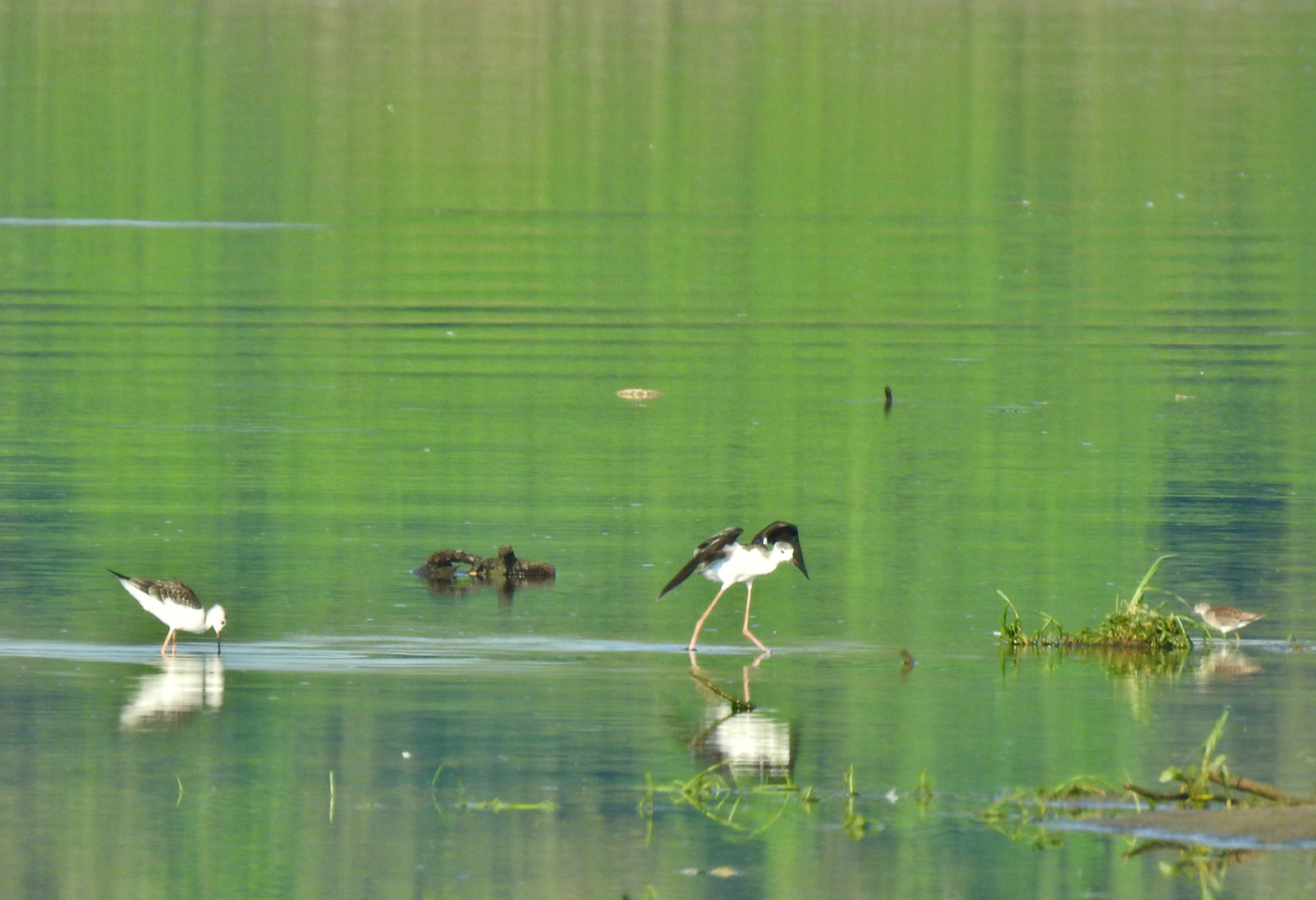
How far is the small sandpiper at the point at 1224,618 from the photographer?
12.9 meters

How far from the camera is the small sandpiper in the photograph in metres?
12.9

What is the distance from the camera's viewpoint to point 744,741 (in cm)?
1082

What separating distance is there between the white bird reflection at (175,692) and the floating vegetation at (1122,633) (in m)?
3.77

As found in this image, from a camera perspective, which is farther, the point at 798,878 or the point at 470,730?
the point at 470,730

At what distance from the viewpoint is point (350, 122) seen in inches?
2085

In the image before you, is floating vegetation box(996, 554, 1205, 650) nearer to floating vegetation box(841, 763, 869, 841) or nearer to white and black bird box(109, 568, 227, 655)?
floating vegetation box(841, 763, 869, 841)

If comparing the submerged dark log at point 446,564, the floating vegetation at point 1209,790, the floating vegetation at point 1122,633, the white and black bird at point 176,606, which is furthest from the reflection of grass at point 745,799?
the submerged dark log at point 446,564

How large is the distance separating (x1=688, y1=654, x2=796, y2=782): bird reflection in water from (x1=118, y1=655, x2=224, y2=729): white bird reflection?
2179 millimetres

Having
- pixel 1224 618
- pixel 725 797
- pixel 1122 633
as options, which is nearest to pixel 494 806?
pixel 725 797

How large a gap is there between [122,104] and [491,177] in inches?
642

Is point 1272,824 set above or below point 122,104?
below

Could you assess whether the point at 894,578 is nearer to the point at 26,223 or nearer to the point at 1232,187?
the point at 26,223

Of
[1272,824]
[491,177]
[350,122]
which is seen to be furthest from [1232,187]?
[1272,824]

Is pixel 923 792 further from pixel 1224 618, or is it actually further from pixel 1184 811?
pixel 1224 618
